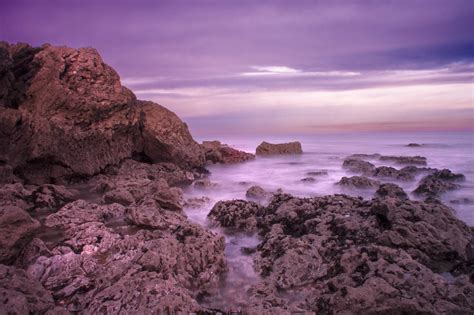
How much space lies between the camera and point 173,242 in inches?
218

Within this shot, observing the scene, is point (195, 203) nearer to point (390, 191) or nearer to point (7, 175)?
point (7, 175)

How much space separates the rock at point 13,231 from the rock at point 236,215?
158 inches

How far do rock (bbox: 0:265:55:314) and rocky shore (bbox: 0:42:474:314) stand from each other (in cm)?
A: 2

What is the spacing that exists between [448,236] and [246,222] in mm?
3781

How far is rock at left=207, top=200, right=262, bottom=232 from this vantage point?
8.00 m

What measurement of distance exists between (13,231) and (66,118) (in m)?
8.12

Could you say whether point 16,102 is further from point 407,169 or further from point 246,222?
point 407,169

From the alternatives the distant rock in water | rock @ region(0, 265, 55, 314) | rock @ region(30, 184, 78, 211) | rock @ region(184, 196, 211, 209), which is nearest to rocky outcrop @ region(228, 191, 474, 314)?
rock @ region(0, 265, 55, 314)

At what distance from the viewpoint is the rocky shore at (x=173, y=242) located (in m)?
4.28

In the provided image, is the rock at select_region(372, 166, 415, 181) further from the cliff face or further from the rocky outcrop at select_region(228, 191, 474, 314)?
the cliff face

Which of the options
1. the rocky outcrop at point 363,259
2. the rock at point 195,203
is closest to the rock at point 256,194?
the rock at point 195,203

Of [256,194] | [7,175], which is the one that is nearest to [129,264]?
[256,194]

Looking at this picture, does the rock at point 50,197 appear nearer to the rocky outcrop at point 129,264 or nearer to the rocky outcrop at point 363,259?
the rocky outcrop at point 129,264

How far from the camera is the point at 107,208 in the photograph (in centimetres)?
802
